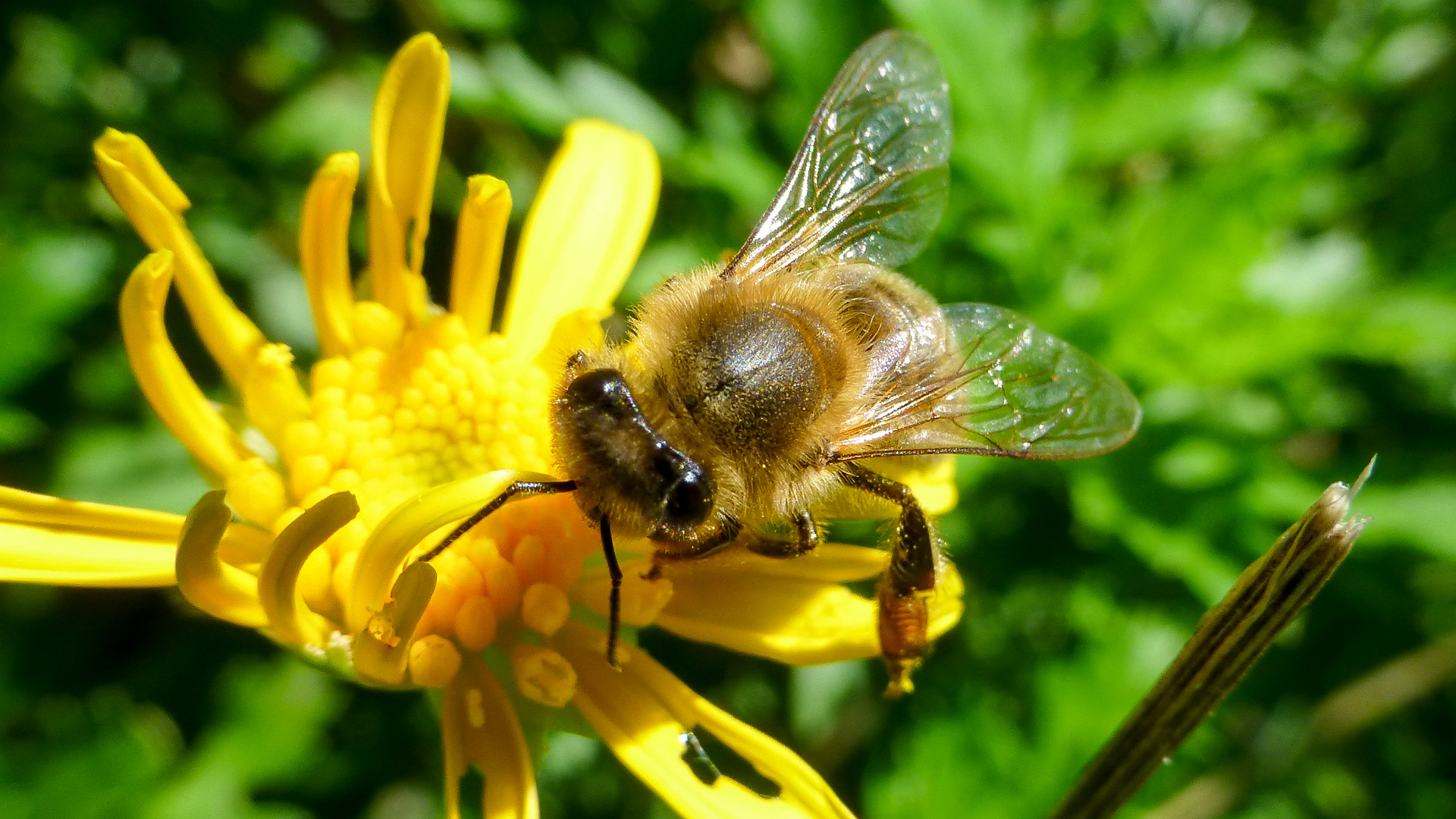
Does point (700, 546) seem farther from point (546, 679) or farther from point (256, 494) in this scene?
point (256, 494)

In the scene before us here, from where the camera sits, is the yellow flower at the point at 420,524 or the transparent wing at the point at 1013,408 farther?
the transparent wing at the point at 1013,408

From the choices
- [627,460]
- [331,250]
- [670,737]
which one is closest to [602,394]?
[627,460]

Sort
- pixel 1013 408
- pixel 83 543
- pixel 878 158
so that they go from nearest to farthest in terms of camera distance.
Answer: pixel 83 543, pixel 1013 408, pixel 878 158

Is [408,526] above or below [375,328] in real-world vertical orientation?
above

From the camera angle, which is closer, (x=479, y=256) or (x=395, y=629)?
(x=395, y=629)

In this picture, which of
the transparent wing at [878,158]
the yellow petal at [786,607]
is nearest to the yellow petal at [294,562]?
the yellow petal at [786,607]

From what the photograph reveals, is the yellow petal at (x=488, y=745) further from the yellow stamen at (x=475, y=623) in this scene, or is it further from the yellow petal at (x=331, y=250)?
the yellow petal at (x=331, y=250)

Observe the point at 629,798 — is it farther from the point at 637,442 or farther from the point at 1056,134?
the point at 1056,134
